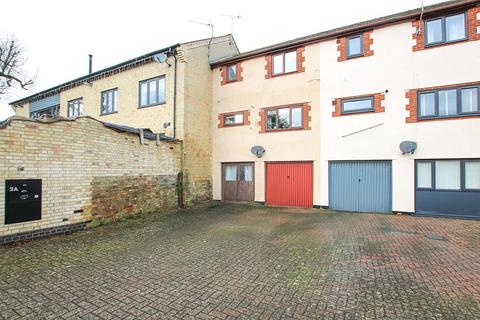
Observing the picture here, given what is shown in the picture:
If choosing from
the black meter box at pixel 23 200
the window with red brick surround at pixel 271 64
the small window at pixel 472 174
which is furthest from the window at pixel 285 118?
the black meter box at pixel 23 200

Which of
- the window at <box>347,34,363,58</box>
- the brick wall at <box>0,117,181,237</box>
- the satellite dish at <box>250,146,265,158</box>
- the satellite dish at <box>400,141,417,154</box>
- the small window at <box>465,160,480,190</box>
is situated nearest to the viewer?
the brick wall at <box>0,117,181,237</box>

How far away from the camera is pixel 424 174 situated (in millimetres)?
9312

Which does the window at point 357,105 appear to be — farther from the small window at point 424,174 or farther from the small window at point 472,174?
the small window at point 472,174

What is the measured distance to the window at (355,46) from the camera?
34.1 feet

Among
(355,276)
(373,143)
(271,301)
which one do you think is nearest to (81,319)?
(271,301)

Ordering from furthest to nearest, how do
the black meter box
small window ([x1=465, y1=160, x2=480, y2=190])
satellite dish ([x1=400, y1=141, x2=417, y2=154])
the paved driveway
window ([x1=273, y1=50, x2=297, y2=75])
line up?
1. window ([x1=273, y1=50, x2=297, y2=75])
2. satellite dish ([x1=400, y1=141, x2=417, y2=154])
3. small window ([x1=465, y1=160, x2=480, y2=190])
4. the black meter box
5. the paved driveway

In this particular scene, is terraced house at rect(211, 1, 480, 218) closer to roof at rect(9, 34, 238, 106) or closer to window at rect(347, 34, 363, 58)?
window at rect(347, 34, 363, 58)

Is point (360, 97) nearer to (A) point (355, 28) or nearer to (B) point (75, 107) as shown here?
(A) point (355, 28)

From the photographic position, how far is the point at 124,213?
28.5ft

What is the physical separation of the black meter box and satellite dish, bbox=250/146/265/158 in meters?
8.38

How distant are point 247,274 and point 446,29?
11.0 meters

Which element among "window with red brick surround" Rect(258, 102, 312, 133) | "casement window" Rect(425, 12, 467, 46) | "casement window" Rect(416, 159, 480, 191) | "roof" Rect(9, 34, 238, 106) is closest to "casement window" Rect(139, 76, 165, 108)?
"roof" Rect(9, 34, 238, 106)

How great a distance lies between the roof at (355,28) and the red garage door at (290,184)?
5.49 meters

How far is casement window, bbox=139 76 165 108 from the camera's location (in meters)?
12.5
